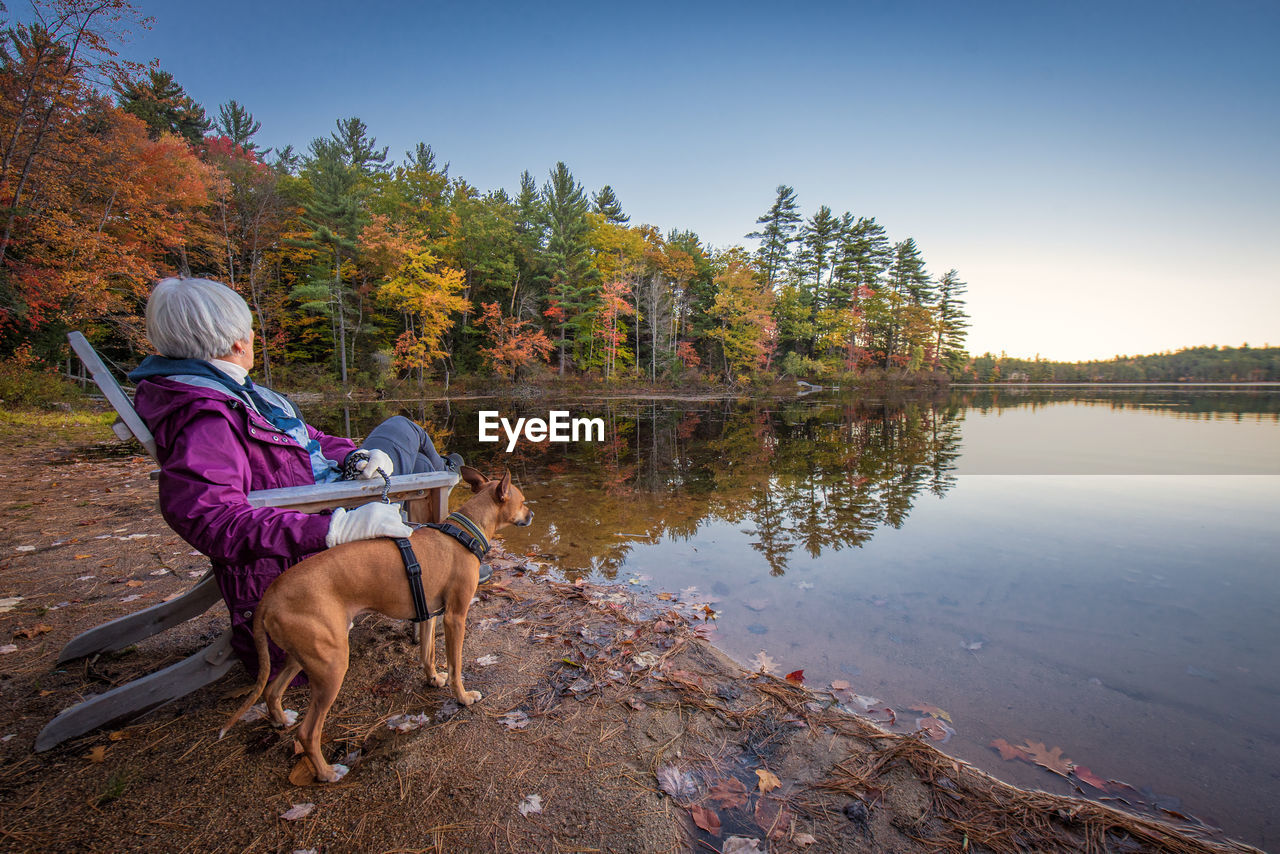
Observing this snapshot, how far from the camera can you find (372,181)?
35.2 m

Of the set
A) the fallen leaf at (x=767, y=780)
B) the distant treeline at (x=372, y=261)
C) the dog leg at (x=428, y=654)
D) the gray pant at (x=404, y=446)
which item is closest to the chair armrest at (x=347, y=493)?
the gray pant at (x=404, y=446)

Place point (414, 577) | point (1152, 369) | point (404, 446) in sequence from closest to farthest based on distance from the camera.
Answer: point (414, 577)
point (404, 446)
point (1152, 369)

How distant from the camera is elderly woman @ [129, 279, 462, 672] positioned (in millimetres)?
1748

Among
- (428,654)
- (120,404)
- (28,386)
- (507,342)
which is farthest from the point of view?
(507,342)

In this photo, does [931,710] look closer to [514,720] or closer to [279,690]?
[514,720]

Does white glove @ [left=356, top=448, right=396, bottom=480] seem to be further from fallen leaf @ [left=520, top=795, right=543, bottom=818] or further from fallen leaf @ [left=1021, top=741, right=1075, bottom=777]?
fallen leaf @ [left=1021, top=741, right=1075, bottom=777]

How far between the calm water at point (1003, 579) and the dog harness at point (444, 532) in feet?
6.50

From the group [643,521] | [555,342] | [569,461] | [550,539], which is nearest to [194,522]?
[550,539]

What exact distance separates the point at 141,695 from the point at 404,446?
161 centimetres

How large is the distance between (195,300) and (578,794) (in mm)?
2561

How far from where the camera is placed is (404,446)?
312 cm

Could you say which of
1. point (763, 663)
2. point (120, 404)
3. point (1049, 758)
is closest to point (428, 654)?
point (120, 404)

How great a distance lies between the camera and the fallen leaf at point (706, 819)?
1.84 m

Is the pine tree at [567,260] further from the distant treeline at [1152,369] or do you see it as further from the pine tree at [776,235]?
the distant treeline at [1152,369]
